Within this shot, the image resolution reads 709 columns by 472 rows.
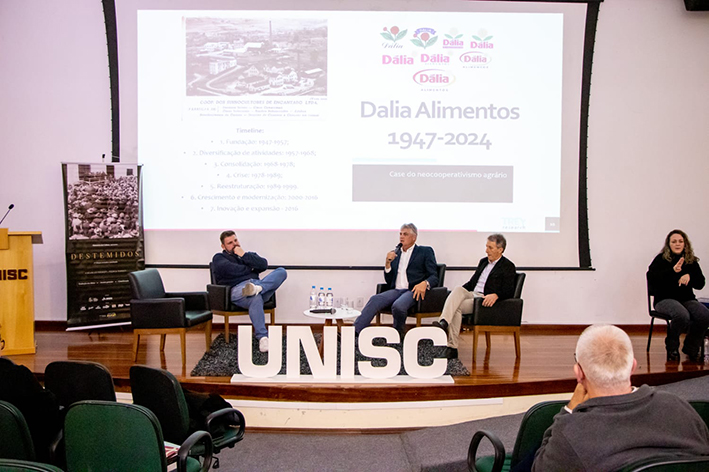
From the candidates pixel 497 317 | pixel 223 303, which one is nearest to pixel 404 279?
pixel 497 317

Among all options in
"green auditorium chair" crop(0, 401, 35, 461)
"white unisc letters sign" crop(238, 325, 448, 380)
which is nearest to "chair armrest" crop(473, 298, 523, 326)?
"white unisc letters sign" crop(238, 325, 448, 380)

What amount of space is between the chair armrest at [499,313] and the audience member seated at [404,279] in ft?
1.87

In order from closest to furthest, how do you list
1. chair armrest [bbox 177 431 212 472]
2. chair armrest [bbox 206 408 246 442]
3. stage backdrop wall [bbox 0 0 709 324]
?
1. chair armrest [bbox 177 431 212 472]
2. chair armrest [bbox 206 408 246 442]
3. stage backdrop wall [bbox 0 0 709 324]

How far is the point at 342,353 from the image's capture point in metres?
4.02

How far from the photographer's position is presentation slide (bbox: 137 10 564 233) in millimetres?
5902

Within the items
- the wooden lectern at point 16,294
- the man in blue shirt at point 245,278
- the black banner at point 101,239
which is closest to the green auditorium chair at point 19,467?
the man in blue shirt at point 245,278

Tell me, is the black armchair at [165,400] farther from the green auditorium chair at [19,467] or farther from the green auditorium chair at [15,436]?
the green auditorium chair at [19,467]

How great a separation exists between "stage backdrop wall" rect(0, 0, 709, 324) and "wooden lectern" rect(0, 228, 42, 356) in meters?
1.06

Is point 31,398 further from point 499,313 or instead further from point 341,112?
point 341,112

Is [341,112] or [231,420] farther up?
[341,112]

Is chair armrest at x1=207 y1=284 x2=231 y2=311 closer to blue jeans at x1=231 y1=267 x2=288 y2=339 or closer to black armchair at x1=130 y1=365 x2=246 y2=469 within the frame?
blue jeans at x1=231 y1=267 x2=288 y2=339

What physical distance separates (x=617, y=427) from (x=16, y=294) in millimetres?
5026

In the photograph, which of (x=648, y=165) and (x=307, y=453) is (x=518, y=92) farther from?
(x=307, y=453)

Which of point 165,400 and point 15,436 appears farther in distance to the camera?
point 165,400
